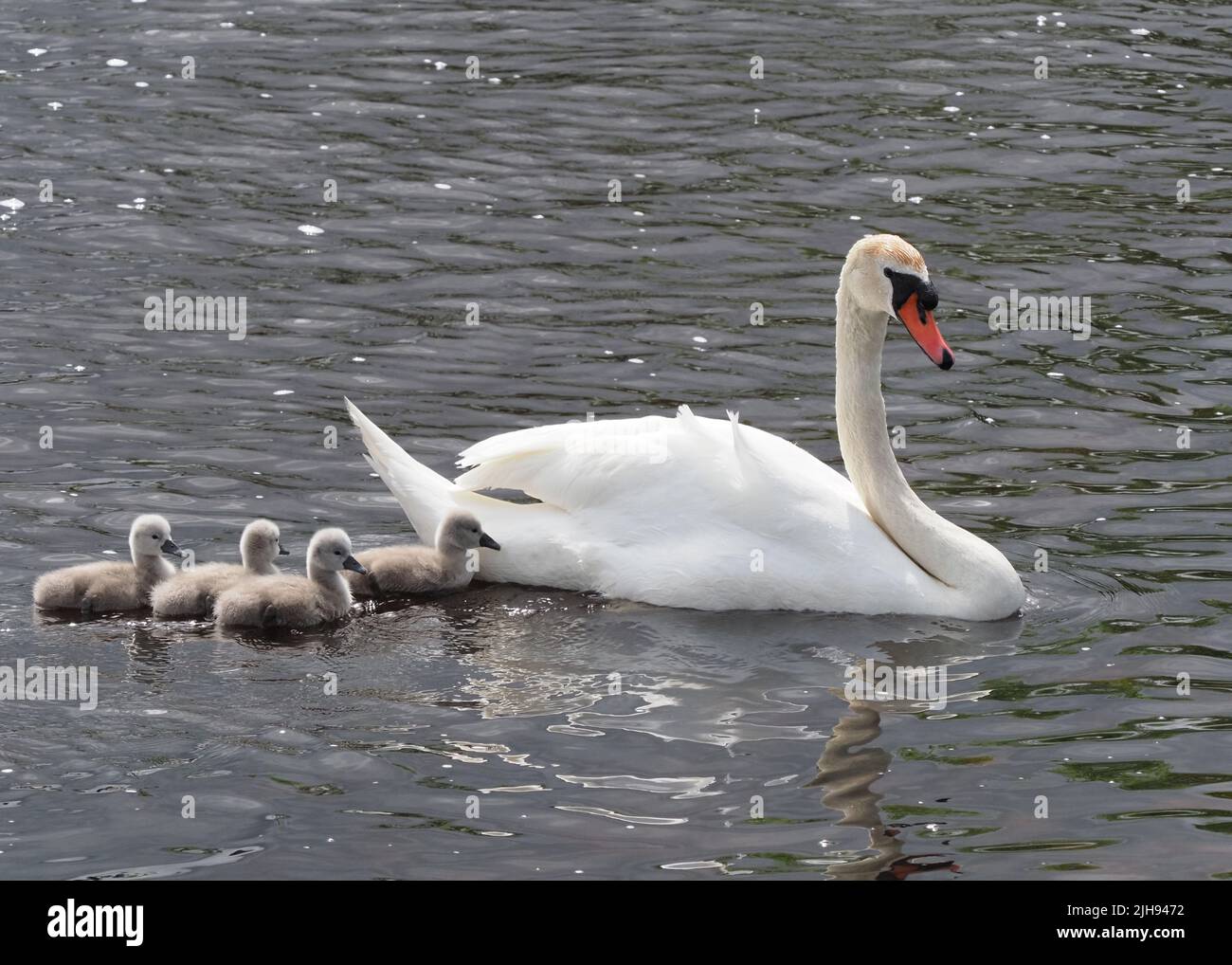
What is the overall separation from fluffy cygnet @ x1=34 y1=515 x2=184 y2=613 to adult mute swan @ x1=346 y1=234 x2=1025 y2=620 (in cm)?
119

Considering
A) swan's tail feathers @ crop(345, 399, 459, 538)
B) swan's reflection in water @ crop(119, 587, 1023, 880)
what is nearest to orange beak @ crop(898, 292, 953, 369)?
swan's reflection in water @ crop(119, 587, 1023, 880)

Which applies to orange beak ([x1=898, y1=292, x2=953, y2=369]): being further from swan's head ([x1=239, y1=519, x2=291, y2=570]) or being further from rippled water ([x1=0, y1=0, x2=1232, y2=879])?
swan's head ([x1=239, y1=519, x2=291, y2=570])

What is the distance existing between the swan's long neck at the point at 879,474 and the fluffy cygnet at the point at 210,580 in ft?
9.37

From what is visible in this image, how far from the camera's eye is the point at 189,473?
36.4 feet

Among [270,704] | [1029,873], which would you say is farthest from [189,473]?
[1029,873]

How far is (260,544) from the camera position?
9.28 meters

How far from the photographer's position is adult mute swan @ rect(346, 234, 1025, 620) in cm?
945

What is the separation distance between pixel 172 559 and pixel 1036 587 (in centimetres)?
432

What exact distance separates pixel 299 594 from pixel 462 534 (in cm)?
90

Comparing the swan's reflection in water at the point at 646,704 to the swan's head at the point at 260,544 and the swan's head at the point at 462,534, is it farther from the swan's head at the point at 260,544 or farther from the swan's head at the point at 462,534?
the swan's head at the point at 260,544

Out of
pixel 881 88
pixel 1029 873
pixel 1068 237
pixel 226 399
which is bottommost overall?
pixel 1029 873

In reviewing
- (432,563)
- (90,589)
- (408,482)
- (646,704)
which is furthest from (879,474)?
(90,589)

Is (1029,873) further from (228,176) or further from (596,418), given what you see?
(228,176)

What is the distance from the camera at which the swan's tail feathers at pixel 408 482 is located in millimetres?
10023
